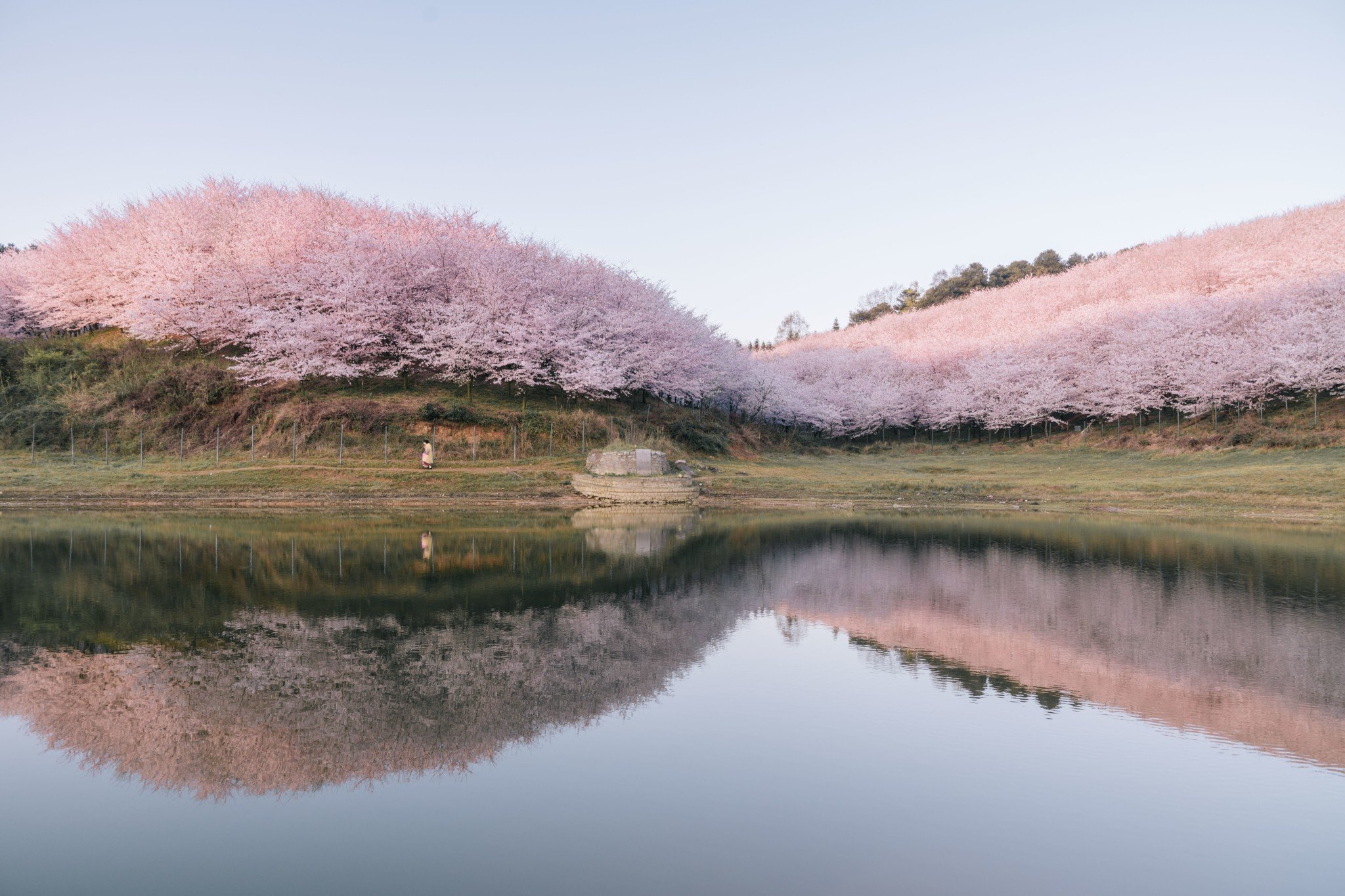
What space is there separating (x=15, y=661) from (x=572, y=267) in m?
51.8

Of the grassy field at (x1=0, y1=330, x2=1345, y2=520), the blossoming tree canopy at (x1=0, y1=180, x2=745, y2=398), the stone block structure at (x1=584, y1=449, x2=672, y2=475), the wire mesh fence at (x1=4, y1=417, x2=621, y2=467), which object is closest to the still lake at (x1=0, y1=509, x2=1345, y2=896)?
the grassy field at (x1=0, y1=330, x2=1345, y2=520)

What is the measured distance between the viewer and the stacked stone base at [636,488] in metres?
41.8

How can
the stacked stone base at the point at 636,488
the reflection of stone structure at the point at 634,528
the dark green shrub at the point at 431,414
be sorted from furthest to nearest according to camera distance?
the dark green shrub at the point at 431,414 < the stacked stone base at the point at 636,488 < the reflection of stone structure at the point at 634,528

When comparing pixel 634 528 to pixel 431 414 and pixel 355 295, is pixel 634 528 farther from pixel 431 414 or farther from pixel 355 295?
pixel 355 295

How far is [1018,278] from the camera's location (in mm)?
119188

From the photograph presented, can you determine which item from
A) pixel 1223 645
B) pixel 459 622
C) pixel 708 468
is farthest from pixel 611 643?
pixel 708 468

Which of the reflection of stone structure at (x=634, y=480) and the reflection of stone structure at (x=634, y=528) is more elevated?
the reflection of stone structure at (x=634, y=480)

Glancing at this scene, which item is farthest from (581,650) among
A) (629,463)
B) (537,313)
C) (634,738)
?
(537,313)

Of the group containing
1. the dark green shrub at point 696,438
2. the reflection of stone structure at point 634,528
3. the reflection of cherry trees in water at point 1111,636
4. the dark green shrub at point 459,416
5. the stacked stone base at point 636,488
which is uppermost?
the dark green shrub at point 459,416

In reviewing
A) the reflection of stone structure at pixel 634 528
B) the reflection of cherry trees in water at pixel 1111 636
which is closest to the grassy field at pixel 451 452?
the reflection of stone structure at pixel 634 528

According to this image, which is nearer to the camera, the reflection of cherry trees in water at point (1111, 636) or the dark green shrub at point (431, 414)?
the reflection of cherry trees in water at point (1111, 636)

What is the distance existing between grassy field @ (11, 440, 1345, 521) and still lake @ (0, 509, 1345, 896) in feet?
66.9

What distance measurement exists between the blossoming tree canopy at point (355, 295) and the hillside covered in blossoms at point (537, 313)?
0.16 metres

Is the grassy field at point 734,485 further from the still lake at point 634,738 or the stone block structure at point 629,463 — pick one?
the still lake at point 634,738
